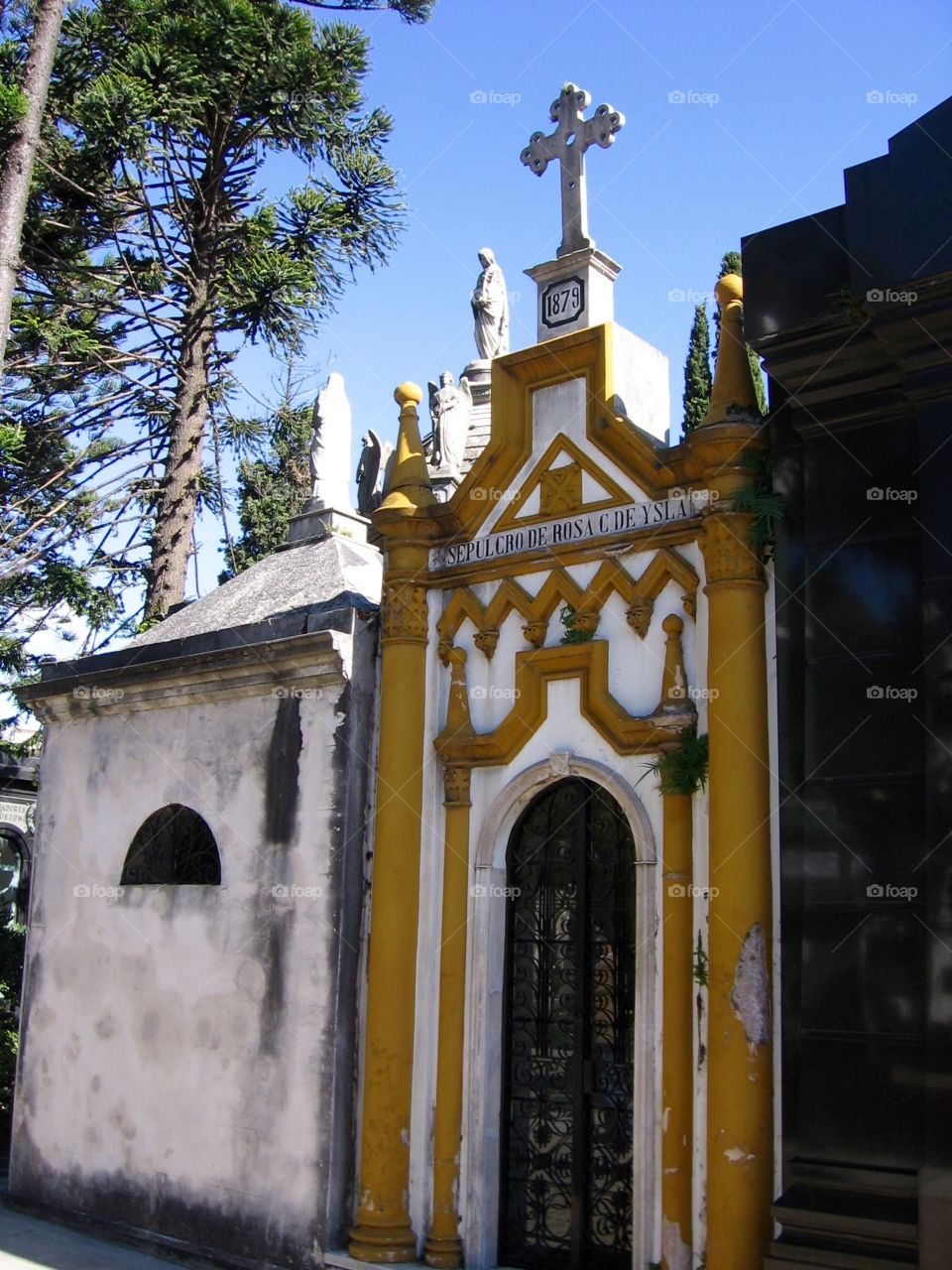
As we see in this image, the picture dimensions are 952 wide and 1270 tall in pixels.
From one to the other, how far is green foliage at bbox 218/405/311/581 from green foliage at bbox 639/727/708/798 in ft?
54.7

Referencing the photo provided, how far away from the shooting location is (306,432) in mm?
25406

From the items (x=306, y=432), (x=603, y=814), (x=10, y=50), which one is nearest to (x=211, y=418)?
(x=10, y=50)

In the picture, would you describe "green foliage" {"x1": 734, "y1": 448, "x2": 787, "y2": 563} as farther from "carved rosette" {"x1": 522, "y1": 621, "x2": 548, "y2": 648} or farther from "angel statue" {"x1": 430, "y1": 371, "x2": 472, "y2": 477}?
"angel statue" {"x1": 430, "y1": 371, "x2": 472, "y2": 477}

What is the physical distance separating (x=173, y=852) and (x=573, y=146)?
20.0 ft

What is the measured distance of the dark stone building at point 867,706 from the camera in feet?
20.0

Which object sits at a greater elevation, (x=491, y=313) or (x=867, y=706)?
(x=491, y=313)

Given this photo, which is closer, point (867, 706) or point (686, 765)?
point (867, 706)

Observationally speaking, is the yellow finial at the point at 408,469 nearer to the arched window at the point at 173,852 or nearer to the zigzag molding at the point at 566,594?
the zigzag molding at the point at 566,594

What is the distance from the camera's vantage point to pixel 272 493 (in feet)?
83.1

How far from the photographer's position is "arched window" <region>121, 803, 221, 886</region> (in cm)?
1014

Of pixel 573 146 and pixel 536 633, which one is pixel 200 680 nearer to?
pixel 536 633

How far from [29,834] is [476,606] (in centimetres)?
997

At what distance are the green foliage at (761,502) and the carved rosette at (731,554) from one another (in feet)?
0.14

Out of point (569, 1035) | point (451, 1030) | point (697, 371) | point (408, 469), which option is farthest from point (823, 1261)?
point (697, 371)
